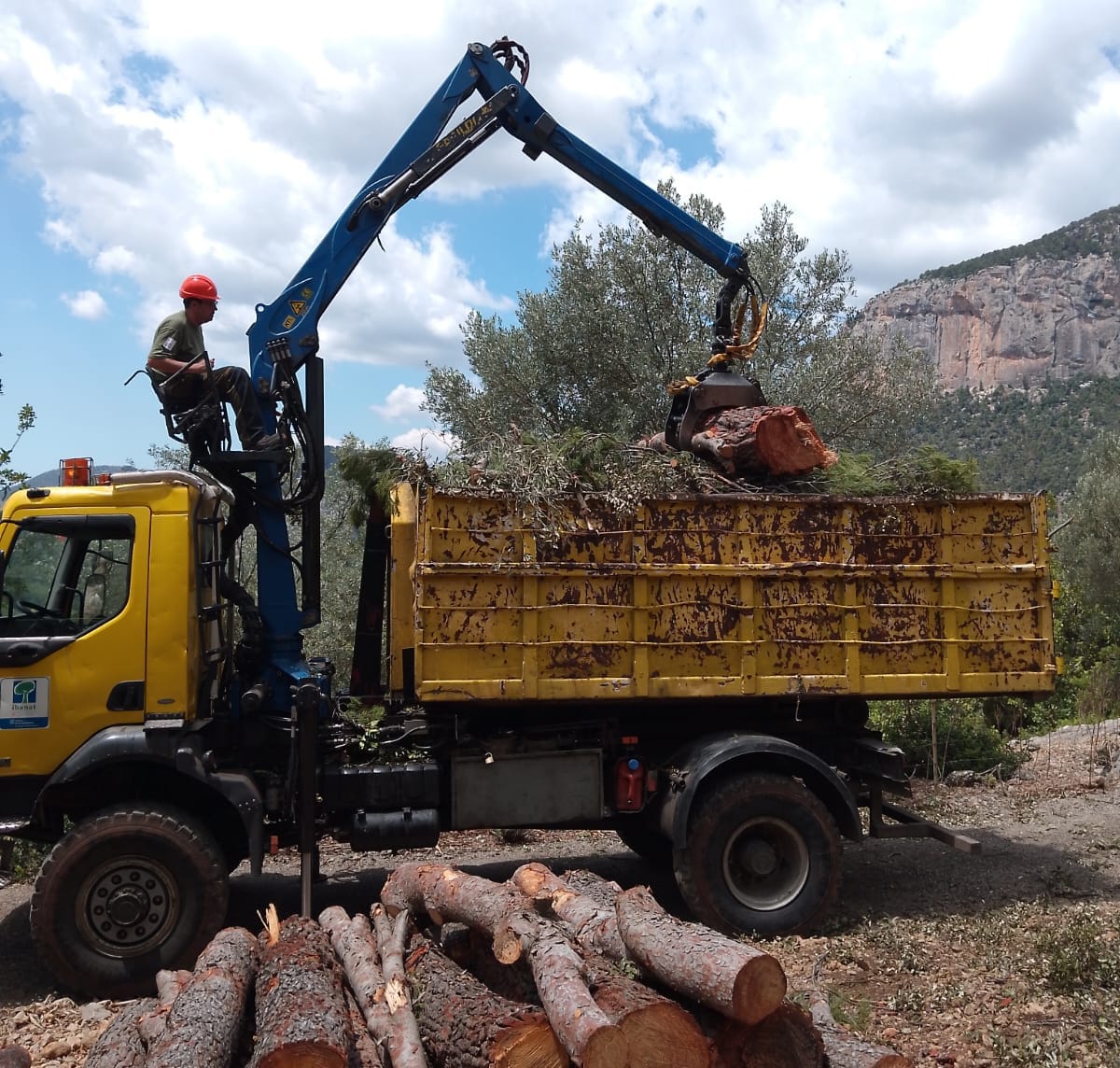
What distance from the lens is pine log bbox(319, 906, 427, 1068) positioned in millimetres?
3902

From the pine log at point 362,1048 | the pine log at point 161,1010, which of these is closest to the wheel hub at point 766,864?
the pine log at point 362,1048

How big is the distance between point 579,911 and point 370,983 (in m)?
1.00

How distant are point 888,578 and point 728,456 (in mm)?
1301

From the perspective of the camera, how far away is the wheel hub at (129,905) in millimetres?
5562

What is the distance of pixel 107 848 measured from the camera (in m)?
5.58

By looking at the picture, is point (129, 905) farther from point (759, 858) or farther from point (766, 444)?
point (766, 444)

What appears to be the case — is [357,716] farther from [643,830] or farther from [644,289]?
[644,289]

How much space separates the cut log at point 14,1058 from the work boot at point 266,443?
3665 mm

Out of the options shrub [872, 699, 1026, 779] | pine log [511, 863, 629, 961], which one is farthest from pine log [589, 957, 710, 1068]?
shrub [872, 699, 1026, 779]

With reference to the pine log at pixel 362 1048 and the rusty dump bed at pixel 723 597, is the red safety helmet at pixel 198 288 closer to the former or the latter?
the rusty dump bed at pixel 723 597

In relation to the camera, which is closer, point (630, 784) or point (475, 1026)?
point (475, 1026)

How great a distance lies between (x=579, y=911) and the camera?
4.78 metres

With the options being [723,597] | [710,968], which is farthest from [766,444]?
[710,968]

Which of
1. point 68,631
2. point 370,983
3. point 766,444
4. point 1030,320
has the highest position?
point 1030,320
